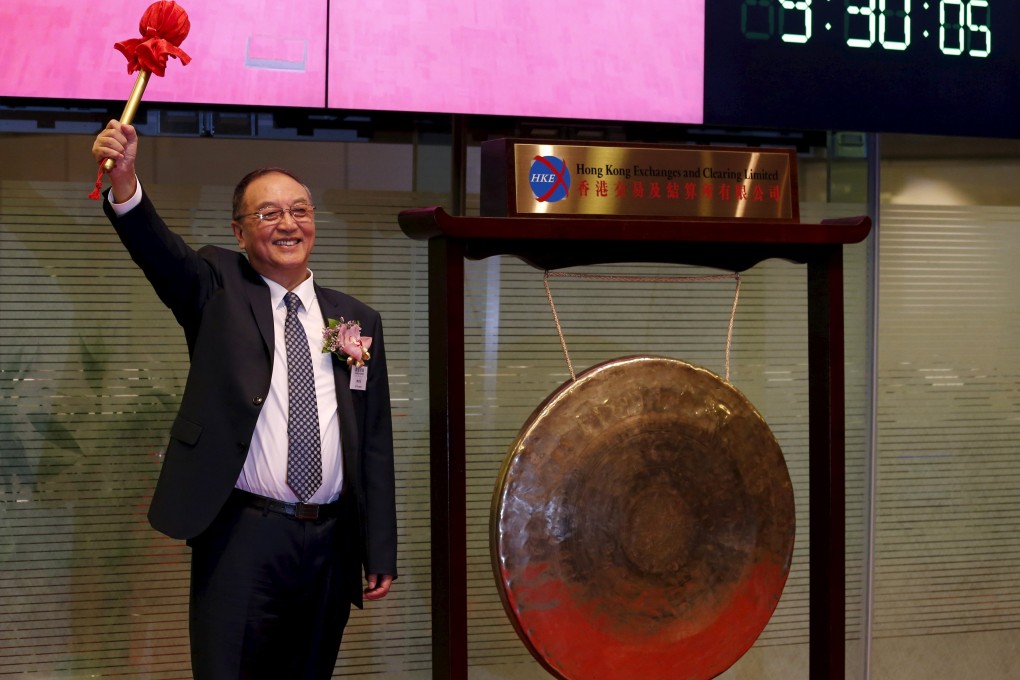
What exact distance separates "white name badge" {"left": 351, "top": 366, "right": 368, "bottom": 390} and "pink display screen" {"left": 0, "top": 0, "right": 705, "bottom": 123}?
0.86 m

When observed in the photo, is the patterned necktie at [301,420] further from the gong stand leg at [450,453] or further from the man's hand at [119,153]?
the man's hand at [119,153]

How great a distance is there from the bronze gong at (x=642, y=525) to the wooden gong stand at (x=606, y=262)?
10 cm

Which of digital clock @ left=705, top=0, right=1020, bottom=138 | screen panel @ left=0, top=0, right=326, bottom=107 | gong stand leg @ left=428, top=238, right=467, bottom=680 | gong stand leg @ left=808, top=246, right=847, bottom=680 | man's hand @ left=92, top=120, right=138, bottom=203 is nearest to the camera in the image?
man's hand @ left=92, top=120, right=138, bottom=203

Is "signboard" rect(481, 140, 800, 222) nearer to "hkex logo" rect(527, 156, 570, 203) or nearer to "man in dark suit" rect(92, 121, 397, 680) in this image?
"hkex logo" rect(527, 156, 570, 203)

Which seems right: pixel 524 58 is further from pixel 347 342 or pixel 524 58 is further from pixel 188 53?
pixel 347 342

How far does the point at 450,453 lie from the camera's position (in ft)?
7.15

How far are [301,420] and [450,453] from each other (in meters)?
0.31

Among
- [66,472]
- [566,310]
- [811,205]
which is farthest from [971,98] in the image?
[66,472]

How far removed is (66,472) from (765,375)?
6.30ft

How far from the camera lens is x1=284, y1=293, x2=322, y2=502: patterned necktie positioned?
2.24 meters

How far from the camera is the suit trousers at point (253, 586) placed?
222 cm

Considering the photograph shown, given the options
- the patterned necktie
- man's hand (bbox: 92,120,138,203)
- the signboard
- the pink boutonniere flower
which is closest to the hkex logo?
the signboard

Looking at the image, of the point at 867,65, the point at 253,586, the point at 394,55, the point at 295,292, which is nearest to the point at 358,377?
the point at 295,292

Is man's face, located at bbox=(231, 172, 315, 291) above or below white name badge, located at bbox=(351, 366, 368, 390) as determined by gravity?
above
